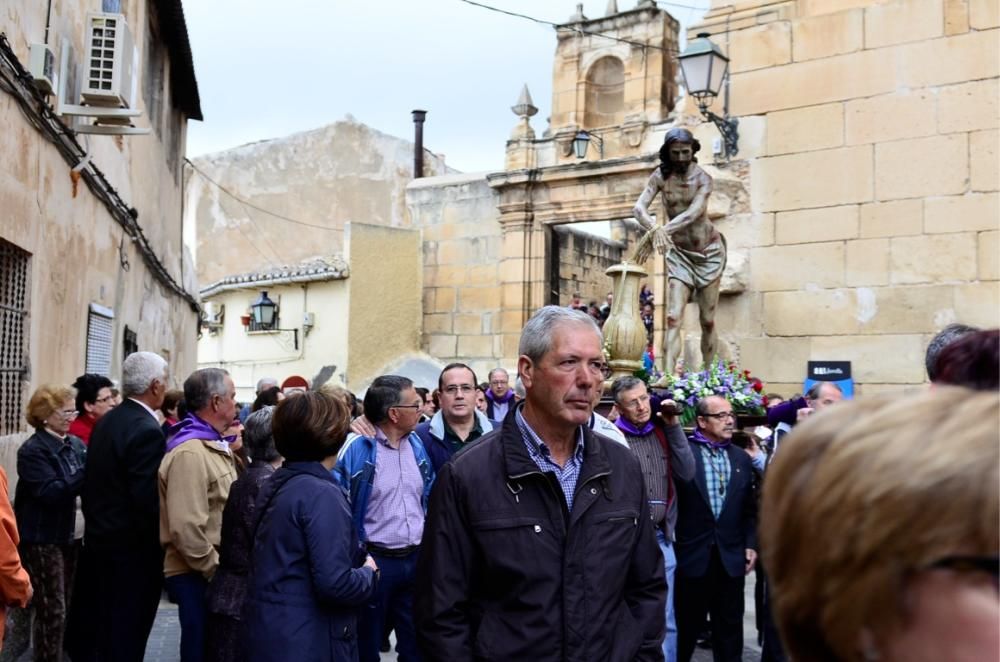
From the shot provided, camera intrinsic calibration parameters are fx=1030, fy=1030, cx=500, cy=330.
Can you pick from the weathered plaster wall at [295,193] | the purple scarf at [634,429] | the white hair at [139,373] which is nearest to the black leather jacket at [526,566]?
the purple scarf at [634,429]

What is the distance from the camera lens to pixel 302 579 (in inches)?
139

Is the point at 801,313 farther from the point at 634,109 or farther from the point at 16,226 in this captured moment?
the point at 634,109

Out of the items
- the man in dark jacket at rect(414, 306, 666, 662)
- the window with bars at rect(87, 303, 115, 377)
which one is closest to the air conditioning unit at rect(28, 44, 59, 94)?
the window with bars at rect(87, 303, 115, 377)

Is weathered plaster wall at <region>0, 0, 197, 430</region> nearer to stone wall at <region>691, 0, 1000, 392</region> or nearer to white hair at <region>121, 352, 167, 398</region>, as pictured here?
white hair at <region>121, 352, 167, 398</region>

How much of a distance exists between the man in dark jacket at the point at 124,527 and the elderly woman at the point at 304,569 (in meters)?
1.52

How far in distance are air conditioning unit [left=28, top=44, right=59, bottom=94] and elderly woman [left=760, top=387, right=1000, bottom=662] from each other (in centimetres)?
656

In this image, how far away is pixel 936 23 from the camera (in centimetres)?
948

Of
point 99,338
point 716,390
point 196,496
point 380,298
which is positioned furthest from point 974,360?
point 380,298

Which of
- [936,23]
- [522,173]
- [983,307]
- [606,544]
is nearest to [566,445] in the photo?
[606,544]

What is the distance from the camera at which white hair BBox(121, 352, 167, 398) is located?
5.15 meters

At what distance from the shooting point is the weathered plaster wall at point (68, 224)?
638cm

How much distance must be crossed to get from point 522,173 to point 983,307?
412 inches

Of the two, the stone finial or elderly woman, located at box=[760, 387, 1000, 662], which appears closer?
elderly woman, located at box=[760, 387, 1000, 662]

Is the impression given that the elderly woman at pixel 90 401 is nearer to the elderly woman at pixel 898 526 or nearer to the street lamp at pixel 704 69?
the elderly woman at pixel 898 526
